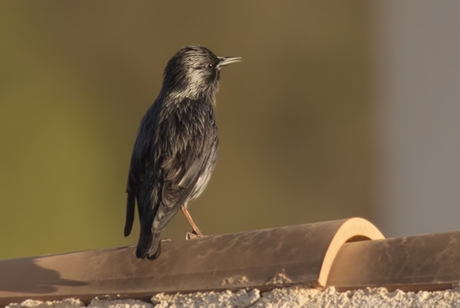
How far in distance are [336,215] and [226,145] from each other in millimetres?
2044

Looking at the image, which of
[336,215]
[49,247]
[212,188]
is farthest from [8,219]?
[336,215]

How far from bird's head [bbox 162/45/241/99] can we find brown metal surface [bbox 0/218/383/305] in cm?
176

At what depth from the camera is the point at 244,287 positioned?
2516 mm

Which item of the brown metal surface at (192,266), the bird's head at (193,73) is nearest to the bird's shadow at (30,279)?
the brown metal surface at (192,266)

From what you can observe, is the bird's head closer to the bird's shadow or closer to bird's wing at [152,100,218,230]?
bird's wing at [152,100,218,230]

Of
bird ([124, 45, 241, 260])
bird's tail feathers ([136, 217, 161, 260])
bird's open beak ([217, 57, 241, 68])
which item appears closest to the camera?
bird's tail feathers ([136, 217, 161, 260])

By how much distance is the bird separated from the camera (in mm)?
3621

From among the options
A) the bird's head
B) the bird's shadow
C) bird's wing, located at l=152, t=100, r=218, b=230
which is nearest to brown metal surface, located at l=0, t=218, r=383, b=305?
the bird's shadow

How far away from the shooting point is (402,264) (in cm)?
231

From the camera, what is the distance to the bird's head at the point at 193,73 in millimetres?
4699

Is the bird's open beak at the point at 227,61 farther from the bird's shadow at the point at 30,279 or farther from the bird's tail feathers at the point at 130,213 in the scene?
the bird's shadow at the point at 30,279

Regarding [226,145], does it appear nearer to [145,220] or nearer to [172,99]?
[172,99]

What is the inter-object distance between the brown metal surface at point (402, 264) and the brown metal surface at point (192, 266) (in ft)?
0.22

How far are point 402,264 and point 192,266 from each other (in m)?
0.65
